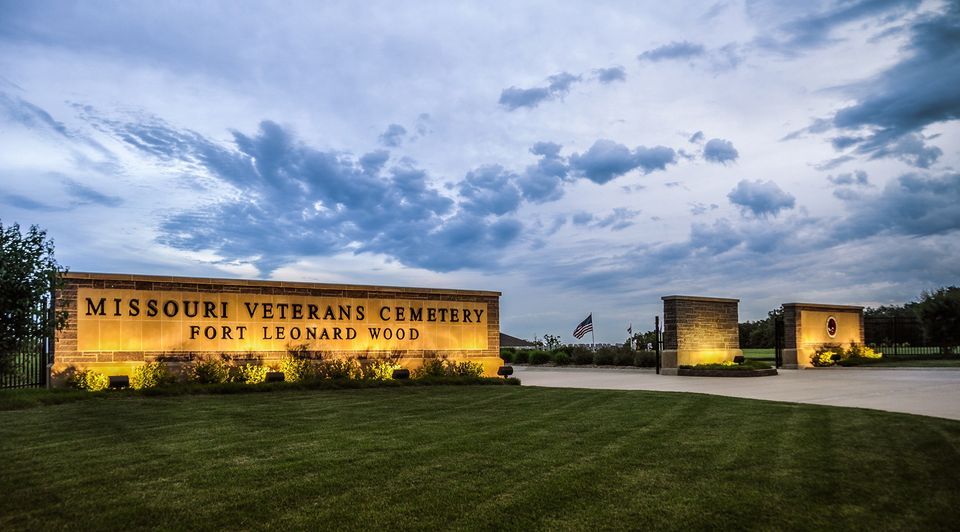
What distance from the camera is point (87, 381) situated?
52.6 ft

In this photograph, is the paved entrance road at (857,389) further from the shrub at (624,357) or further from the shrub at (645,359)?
the shrub at (624,357)

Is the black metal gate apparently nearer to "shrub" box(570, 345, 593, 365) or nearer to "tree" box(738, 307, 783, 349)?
"shrub" box(570, 345, 593, 365)

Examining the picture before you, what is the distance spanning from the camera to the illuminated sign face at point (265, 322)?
16641mm

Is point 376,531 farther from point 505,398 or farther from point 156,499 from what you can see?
point 505,398

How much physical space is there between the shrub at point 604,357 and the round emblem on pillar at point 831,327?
1026 centimetres

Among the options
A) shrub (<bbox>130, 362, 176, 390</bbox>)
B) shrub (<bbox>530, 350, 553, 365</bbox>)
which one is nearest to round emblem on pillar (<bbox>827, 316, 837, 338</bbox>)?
shrub (<bbox>530, 350, 553, 365</bbox>)

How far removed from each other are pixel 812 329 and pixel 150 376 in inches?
1097

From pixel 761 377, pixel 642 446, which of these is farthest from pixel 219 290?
pixel 761 377

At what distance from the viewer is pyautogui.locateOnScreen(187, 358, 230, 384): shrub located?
17094 millimetres

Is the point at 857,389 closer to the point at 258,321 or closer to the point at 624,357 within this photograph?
the point at 624,357

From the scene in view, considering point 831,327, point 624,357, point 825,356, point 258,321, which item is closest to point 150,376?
point 258,321

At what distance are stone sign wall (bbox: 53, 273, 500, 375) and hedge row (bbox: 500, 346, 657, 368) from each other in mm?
10800

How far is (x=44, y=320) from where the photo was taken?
13.1m

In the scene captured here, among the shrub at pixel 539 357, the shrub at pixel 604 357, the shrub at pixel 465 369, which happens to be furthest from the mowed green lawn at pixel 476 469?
the shrub at pixel 539 357
